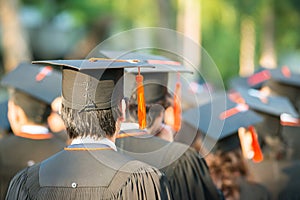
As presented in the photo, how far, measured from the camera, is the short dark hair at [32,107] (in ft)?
18.4

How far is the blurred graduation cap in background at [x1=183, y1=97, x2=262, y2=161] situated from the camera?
18.0ft

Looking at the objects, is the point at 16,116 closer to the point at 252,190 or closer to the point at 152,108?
the point at 152,108

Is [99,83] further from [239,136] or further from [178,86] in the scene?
[239,136]

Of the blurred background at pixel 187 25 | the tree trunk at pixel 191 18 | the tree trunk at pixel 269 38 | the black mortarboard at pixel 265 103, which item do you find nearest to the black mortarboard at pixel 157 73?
the black mortarboard at pixel 265 103

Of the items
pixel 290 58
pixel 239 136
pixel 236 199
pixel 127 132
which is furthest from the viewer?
pixel 290 58

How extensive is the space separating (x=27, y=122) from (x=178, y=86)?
108cm

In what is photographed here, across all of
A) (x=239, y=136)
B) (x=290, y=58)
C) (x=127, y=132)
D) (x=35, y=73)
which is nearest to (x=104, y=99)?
(x=127, y=132)

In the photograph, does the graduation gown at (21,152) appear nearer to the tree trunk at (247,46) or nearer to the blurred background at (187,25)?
the blurred background at (187,25)

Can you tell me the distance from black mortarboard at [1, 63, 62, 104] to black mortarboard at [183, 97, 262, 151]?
101 centimetres

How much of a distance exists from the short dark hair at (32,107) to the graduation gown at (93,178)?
2.07 metres

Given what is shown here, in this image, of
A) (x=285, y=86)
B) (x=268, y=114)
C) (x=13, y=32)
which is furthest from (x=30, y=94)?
(x=13, y=32)

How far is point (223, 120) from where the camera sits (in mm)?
5641

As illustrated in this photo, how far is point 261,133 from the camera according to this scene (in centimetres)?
646

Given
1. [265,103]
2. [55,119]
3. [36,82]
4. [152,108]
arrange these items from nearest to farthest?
1. [152,108]
2. [55,119]
3. [36,82]
4. [265,103]
